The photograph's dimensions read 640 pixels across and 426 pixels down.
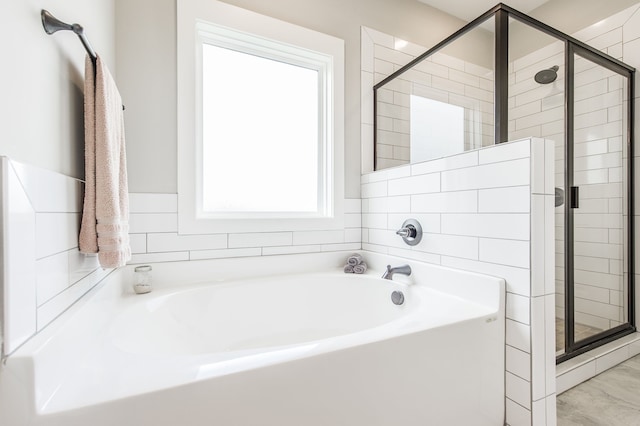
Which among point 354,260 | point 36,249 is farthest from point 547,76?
point 36,249

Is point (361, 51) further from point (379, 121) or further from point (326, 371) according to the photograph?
point (326, 371)

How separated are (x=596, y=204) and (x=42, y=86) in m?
2.73

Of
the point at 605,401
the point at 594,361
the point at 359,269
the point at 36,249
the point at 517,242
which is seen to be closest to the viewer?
the point at 36,249

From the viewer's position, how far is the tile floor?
4.48ft

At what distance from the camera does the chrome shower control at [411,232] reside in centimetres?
170

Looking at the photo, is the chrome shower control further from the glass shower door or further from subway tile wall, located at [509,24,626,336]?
the glass shower door

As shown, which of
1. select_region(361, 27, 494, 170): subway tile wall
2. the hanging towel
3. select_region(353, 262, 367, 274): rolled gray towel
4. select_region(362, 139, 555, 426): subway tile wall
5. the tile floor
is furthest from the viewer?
select_region(353, 262, 367, 274): rolled gray towel

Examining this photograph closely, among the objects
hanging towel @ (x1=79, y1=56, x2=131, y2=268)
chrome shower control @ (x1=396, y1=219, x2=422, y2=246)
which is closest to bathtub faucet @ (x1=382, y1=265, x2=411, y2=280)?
chrome shower control @ (x1=396, y1=219, x2=422, y2=246)

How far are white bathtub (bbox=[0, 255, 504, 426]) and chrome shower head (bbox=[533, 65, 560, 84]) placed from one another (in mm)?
1302

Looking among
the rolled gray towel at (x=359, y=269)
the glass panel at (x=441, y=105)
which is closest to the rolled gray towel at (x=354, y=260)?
the rolled gray towel at (x=359, y=269)

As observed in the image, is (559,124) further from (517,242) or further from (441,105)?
(517,242)

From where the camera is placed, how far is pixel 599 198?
75.8 inches

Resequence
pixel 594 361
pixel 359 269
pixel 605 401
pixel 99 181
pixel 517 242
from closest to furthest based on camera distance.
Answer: pixel 99 181 → pixel 517 242 → pixel 605 401 → pixel 594 361 → pixel 359 269

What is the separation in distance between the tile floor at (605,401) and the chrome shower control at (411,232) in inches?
40.1
